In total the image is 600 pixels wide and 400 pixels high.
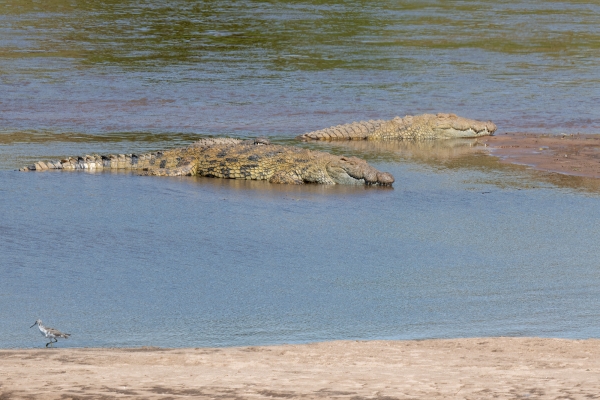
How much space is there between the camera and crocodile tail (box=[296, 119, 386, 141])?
14.2 m

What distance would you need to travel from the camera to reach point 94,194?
1020 centimetres

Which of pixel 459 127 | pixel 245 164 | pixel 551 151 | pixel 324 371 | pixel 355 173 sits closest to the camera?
pixel 324 371

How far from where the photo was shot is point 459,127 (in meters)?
14.7

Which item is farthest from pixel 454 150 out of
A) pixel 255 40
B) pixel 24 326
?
pixel 255 40

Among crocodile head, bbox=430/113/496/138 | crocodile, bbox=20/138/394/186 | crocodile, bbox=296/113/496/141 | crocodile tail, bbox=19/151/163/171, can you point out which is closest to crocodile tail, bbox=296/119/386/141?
crocodile, bbox=296/113/496/141

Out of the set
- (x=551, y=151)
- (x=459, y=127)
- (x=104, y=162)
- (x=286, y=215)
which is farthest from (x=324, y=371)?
(x=459, y=127)

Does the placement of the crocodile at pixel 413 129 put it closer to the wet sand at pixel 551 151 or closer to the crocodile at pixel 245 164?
the wet sand at pixel 551 151

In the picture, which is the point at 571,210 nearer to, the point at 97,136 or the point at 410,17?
the point at 97,136

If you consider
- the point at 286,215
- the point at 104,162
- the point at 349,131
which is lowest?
the point at 286,215

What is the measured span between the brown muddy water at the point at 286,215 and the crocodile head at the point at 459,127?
74cm

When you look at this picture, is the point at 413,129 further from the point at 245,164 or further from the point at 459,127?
the point at 245,164

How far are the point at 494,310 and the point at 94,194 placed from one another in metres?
4.86

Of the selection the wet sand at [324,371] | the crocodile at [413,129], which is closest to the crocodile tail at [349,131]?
the crocodile at [413,129]

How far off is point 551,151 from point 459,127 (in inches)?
77.2
